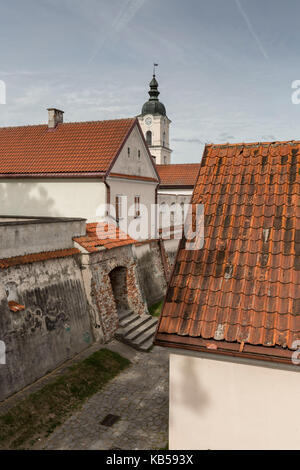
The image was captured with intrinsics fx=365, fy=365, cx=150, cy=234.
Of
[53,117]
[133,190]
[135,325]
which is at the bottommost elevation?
[135,325]

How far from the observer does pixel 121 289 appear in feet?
52.2

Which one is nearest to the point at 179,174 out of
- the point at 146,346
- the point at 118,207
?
the point at 118,207

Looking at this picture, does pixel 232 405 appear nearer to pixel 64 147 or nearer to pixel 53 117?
pixel 64 147

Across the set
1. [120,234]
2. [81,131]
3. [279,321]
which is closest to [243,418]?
[279,321]

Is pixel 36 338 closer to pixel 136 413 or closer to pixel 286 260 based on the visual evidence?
pixel 136 413

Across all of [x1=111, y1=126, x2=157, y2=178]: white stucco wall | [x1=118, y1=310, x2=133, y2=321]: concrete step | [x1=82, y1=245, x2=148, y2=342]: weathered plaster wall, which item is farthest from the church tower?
[x1=82, y1=245, x2=148, y2=342]: weathered plaster wall

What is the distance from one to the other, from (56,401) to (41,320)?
7.78 ft

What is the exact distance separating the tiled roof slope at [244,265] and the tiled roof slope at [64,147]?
1033 centimetres

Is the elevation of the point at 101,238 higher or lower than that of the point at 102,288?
higher

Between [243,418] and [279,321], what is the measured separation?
4.78 feet

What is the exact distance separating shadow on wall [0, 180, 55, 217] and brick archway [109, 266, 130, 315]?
4506mm

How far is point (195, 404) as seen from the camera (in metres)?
5.25

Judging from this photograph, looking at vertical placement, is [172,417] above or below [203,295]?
below

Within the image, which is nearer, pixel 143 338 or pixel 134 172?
pixel 143 338
